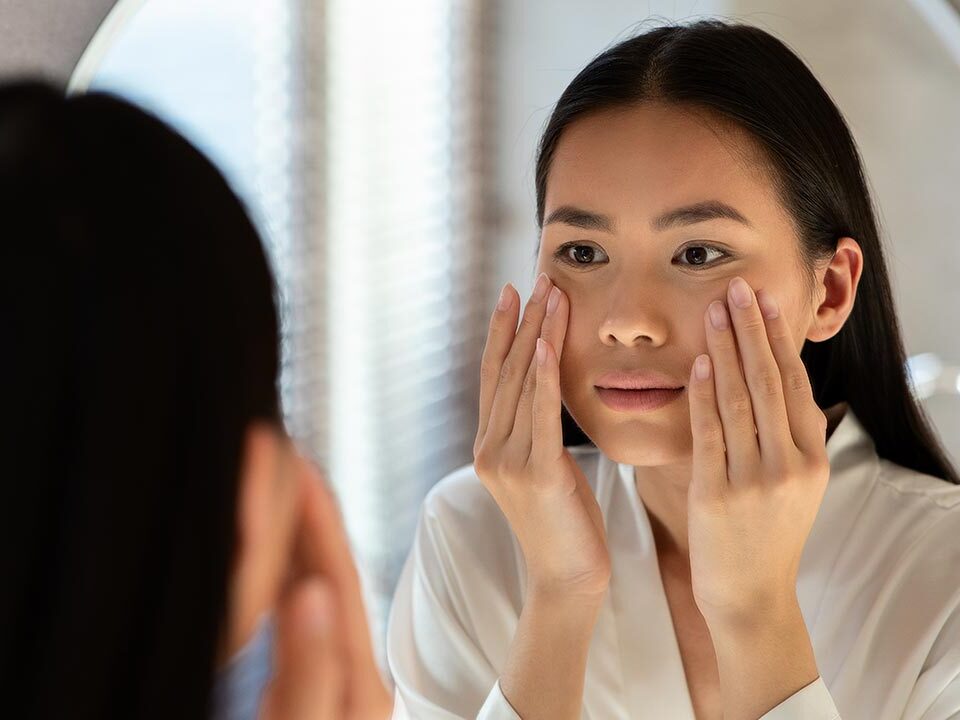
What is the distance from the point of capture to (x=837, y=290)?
3.45 feet

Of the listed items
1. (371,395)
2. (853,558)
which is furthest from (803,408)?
(371,395)

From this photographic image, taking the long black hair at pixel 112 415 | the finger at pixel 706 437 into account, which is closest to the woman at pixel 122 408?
the long black hair at pixel 112 415

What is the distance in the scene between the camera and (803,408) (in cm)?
91

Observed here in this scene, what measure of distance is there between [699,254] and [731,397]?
0.14 meters

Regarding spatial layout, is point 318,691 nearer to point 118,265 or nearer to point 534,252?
point 118,265

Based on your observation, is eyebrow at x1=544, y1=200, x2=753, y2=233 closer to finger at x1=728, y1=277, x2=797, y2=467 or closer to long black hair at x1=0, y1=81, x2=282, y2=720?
finger at x1=728, y1=277, x2=797, y2=467

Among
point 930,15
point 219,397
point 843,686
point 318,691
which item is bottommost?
point 843,686

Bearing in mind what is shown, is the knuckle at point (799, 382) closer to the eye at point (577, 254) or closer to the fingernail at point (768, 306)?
the fingernail at point (768, 306)

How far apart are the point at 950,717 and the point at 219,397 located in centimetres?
75

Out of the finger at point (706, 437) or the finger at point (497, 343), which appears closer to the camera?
the finger at point (706, 437)

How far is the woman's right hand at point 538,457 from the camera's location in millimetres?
979

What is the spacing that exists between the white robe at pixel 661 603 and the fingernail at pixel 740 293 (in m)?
0.25

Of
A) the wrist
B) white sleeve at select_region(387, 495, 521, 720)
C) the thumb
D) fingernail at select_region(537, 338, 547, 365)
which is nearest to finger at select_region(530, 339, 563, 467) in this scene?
fingernail at select_region(537, 338, 547, 365)

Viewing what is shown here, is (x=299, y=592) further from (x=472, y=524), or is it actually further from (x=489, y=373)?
(x=472, y=524)
